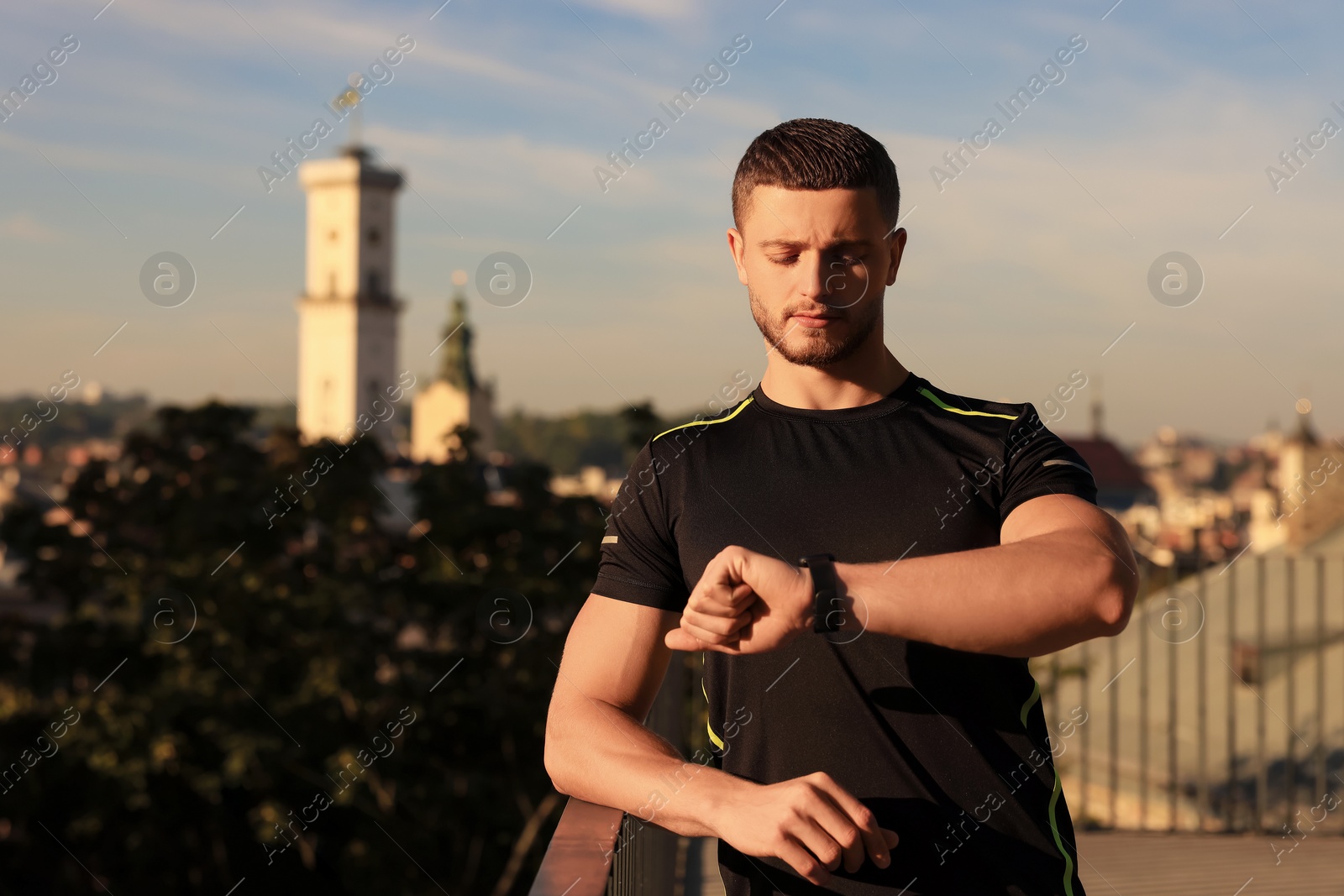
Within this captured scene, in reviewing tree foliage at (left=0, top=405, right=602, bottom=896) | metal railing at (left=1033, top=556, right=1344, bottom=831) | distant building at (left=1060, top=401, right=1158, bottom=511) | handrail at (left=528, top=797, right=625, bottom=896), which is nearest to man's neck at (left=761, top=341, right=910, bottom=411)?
handrail at (left=528, top=797, right=625, bottom=896)

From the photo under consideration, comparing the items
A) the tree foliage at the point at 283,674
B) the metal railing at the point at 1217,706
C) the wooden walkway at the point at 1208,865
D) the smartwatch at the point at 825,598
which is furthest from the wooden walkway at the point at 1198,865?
the tree foliage at the point at 283,674

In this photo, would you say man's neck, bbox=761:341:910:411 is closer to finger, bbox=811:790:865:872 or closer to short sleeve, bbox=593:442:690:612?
short sleeve, bbox=593:442:690:612

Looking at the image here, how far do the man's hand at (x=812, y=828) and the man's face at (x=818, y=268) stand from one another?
0.58 metres

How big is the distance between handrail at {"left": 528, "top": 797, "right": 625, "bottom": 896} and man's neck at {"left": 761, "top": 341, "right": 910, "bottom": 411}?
597 millimetres

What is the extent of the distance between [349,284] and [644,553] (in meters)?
86.3

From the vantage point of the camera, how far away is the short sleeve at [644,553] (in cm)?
173

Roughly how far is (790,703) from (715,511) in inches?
Answer: 10.4

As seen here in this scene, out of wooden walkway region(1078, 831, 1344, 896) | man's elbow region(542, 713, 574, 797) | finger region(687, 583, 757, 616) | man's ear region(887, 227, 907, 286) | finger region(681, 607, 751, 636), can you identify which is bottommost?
wooden walkway region(1078, 831, 1344, 896)

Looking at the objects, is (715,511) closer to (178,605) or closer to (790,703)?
(790,703)

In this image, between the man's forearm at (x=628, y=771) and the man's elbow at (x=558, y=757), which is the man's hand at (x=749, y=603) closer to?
the man's forearm at (x=628, y=771)

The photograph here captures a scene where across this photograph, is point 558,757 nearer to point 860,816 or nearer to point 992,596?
point 860,816

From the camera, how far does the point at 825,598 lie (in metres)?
1.37

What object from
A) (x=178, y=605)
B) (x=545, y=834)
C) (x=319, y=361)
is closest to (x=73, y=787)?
(x=178, y=605)

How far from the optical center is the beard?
1671mm
